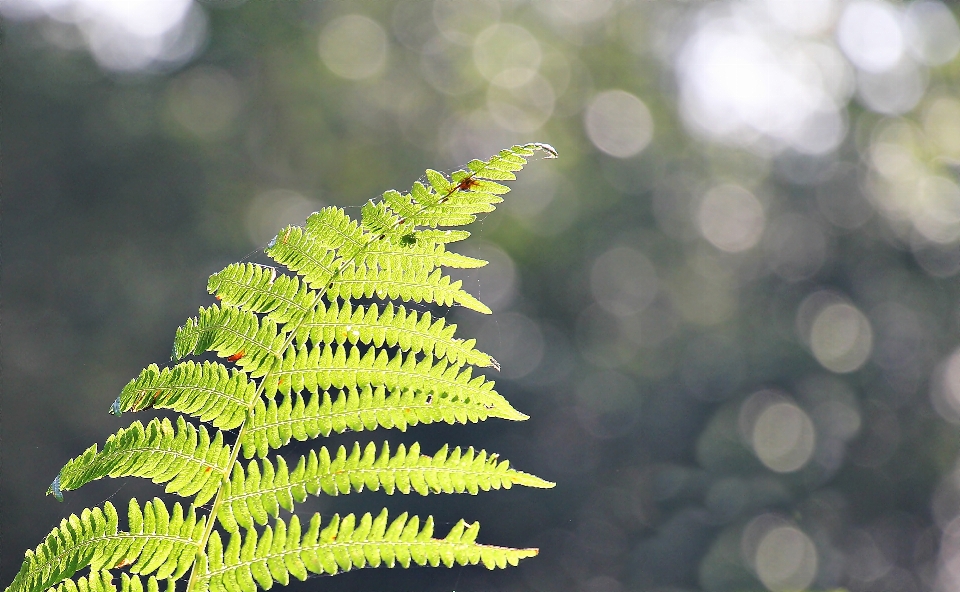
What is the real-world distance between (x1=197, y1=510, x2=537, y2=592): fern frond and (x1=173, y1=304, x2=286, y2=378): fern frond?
8.4 inches

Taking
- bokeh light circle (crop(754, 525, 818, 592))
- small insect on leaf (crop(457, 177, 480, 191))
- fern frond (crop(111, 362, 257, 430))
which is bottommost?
fern frond (crop(111, 362, 257, 430))

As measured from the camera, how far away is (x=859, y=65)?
17844 millimetres

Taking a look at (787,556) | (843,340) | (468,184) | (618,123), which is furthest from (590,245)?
(468,184)

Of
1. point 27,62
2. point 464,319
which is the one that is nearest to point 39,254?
point 27,62

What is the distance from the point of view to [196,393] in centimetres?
95

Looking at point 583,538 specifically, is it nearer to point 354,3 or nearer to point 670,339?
point 670,339

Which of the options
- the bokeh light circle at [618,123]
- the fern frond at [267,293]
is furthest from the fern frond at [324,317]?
the bokeh light circle at [618,123]

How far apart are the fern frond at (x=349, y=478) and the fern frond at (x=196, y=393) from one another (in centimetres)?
7

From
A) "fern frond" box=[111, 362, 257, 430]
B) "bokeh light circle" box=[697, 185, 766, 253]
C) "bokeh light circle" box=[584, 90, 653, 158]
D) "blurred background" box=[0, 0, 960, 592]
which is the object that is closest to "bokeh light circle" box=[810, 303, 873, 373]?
"blurred background" box=[0, 0, 960, 592]

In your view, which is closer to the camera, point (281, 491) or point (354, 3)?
point (281, 491)

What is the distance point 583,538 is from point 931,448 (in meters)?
7.51

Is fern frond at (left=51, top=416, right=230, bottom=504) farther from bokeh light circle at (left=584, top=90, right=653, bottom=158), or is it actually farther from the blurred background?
bokeh light circle at (left=584, top=90, right=653, bottom=158)

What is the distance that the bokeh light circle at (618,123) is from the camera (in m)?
18.3

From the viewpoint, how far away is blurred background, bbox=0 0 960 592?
519 inches
